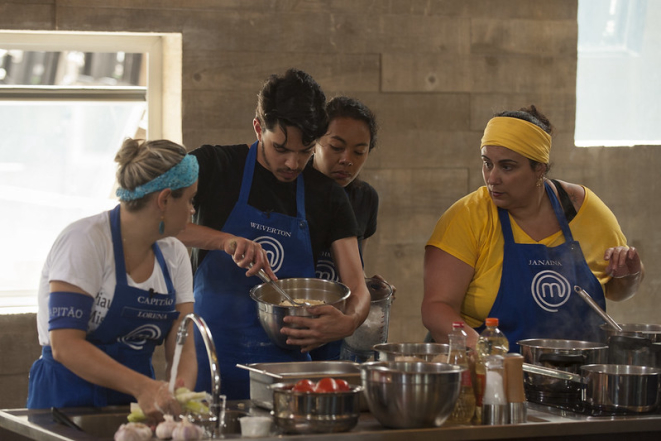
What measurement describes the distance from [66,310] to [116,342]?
0.78 feet

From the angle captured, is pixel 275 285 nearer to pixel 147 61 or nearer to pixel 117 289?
pixel 117 289

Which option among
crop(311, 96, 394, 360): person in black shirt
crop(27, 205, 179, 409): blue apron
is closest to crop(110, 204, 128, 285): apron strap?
crop(27, 205, 179, 409): blue apron

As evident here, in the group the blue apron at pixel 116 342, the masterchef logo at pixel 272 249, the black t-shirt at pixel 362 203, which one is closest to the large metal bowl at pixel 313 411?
the blue apron at pixel 116 342

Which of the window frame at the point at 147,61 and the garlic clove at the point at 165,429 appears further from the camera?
the window frame at the point at 147,61

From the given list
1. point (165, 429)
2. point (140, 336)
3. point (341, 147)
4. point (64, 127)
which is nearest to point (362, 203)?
point (341, 147)

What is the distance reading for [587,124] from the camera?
5047mm

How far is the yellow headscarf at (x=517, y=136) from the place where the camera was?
10.4 feet

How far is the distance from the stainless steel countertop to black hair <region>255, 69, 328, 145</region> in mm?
907

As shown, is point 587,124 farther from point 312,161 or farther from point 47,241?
point 47,241

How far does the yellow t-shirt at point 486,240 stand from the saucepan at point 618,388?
618 mm

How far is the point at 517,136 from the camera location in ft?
10.4

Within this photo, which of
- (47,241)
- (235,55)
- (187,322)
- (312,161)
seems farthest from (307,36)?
(187,322)

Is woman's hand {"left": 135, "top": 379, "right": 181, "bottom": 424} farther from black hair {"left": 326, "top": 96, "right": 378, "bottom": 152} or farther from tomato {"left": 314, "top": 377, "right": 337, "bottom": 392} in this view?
black hair {"left": 326, "top": 96, "right": 378, "bottom": 152}

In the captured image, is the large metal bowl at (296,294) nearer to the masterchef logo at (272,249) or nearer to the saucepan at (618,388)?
the masterchef logo at (272,249)
